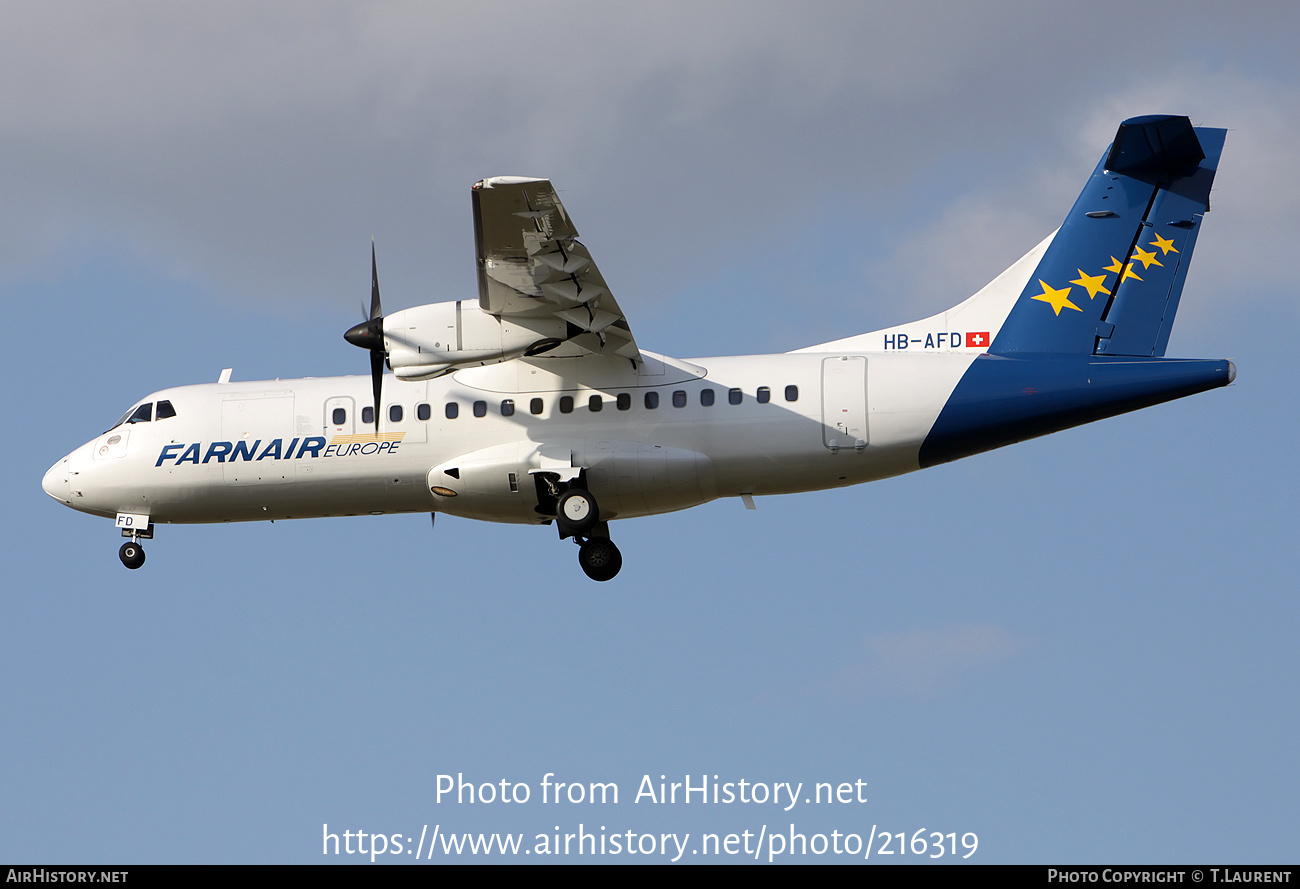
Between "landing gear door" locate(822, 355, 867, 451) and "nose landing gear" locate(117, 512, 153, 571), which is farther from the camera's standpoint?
"nose landing gear" locate(117, 512, 153, 571)

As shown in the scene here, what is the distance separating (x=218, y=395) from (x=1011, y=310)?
525 inches

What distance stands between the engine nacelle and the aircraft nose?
299 inches

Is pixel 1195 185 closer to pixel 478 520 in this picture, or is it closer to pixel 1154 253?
pixel 1154 253

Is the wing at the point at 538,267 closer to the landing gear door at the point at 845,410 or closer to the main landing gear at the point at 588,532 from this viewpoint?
the main landing gear at the point at 588,532

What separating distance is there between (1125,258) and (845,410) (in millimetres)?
5212

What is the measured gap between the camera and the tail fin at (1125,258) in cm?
2450

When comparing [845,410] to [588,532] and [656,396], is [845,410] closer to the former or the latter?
[656,396]

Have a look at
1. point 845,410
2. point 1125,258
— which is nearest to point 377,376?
point 845,410

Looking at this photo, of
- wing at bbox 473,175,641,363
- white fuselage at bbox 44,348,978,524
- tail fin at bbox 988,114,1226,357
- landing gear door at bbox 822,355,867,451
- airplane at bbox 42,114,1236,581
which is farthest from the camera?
tail fin at bbox 988,114,1226,357

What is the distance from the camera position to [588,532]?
2473cm

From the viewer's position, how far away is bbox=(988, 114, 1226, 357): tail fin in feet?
80.4

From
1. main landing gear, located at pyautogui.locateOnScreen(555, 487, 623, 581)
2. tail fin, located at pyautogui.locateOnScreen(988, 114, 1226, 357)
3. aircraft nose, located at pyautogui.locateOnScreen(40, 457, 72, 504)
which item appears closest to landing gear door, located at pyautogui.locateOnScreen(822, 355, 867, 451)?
tail fin, located at pyautogui.locateOnScreen(988, 114, 1226, 357)

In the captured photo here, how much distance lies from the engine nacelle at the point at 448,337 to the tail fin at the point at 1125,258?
762 cm

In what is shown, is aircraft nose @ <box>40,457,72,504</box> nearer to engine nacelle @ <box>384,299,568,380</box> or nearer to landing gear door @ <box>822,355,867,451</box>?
engine nacelle @ <box>384,299,568,380</box>
